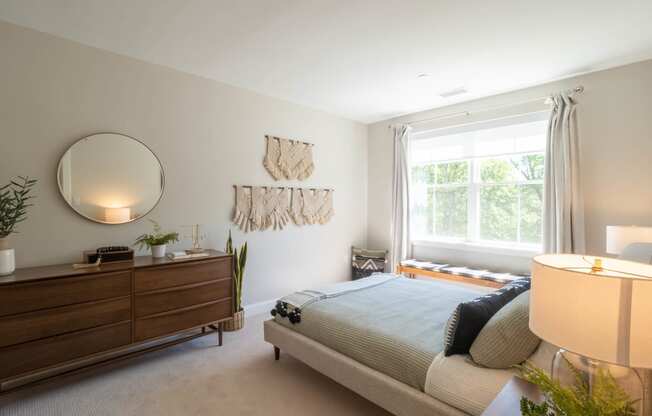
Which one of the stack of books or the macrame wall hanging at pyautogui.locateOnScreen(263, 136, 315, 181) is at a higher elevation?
the macrame wall hanging at pyautogui.locateOnScreen(263, 136, 315, 181)

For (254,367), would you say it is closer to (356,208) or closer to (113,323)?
(113,323)

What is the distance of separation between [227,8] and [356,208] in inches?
132

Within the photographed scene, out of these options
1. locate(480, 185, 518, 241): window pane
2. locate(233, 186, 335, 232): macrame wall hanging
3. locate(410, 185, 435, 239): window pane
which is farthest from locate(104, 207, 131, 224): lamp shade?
locate(480, 185, 518, 241): window pane

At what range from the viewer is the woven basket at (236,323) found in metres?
3.22

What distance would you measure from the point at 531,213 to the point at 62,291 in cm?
444

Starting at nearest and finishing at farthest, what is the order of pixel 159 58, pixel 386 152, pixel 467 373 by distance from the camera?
pixel 467 373, pixel 159 58, pixel 386 152

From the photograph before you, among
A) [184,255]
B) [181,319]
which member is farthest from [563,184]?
[181,319]

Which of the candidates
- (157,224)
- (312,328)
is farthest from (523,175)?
(157,224)

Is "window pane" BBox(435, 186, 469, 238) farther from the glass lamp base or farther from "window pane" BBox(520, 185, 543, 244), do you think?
the glass lamp base

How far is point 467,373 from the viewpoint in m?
1.53

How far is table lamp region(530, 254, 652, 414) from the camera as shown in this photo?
2.50 feet

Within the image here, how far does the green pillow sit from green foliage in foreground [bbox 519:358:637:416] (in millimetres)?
652

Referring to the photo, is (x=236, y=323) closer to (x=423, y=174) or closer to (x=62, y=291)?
(x=62, y=291)

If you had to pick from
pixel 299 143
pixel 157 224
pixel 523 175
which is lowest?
pixel 157 224
